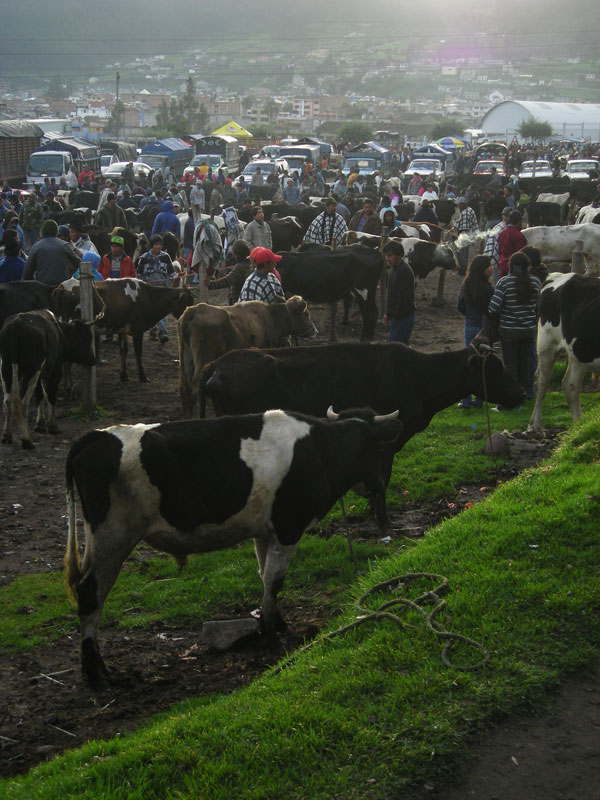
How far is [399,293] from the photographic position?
11.9 metres

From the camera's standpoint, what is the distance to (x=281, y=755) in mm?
4684

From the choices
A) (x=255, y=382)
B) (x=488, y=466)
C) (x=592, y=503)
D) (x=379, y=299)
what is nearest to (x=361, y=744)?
(x=592, y=503)

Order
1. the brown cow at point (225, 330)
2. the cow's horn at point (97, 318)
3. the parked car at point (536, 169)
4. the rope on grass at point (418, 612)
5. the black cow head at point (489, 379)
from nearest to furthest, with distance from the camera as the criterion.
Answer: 1. the rope on grass at point (418, 612)
2. the black cow head at point (489, 379)
3. the brown cow at point (225, 330)
4. the cow's horn at point (97, 318)
5. the parked car at point (536, 169)

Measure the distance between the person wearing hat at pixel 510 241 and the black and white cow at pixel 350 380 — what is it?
5.75m

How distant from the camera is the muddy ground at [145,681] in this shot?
183 inches

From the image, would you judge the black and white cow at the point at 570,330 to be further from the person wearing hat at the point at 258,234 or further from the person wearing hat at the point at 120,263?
the person wearing hat at the point at 258,234

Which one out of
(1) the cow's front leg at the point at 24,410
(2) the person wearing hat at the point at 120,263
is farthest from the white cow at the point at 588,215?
(1) the cow's front leg at the point at 24,410

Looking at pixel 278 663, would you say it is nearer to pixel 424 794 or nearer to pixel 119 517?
pixel 119 517

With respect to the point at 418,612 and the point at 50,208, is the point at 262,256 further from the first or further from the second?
the point at 50,208

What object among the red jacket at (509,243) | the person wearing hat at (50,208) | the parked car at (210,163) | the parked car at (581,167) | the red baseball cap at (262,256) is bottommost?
the parked car at (210,163)

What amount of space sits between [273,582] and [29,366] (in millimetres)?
5712

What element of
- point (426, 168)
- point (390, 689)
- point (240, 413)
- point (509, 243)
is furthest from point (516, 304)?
point (426, 168)

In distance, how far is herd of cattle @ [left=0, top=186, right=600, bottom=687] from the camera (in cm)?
604

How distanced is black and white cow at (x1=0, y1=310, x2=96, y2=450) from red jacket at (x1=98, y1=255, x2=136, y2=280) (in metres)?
3.68
